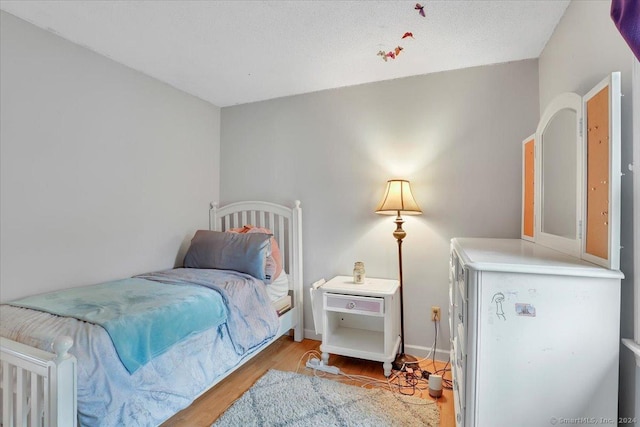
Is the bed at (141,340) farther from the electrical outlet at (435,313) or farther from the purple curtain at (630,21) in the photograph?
the purple curtain at (630,21)

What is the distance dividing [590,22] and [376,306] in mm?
1916

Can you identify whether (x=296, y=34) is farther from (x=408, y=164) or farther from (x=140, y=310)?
(x=140, y=310)

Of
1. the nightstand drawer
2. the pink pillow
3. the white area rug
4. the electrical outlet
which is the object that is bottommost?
the white area rug

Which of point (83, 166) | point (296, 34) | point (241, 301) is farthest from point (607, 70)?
point (83, 166)

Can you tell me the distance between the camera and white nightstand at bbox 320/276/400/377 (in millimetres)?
2166

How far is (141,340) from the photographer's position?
142cm

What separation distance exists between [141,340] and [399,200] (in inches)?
71.1

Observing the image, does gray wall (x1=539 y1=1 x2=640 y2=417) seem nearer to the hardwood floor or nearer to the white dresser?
the white dresser

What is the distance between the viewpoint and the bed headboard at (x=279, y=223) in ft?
9.16

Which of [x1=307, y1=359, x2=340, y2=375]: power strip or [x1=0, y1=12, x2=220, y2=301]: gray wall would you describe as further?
[x1=307, y1=359, x2=340, y2=375]: power strip

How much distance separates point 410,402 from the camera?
1884mm

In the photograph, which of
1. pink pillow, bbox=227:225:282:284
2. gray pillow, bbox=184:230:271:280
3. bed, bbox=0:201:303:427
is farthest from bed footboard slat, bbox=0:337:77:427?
pink pillow, bbox=227:225:282:284

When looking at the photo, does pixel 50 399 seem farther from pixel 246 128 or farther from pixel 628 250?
pixel 246 128

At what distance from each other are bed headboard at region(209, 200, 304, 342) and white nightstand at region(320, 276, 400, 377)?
0.42 m
